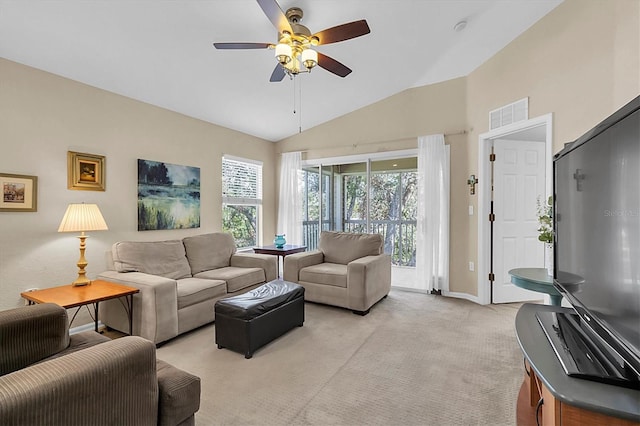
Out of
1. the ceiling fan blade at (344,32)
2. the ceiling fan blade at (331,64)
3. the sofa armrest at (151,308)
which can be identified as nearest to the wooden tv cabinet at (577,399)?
the ceiling fan blade at (344,32)

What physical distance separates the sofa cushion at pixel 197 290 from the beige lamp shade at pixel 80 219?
913mm

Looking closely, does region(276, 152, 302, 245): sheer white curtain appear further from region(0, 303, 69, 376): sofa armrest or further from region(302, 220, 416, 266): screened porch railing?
region(0, 303, 69, 376): sofa armrest

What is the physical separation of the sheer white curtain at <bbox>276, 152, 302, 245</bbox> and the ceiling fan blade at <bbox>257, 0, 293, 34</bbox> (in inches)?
128

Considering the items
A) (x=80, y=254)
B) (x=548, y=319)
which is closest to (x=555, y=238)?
(x=548, y=319)

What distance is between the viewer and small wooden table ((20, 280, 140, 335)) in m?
2.30

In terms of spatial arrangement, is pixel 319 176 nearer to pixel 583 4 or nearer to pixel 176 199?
pixel 176 199

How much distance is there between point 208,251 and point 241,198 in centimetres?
131

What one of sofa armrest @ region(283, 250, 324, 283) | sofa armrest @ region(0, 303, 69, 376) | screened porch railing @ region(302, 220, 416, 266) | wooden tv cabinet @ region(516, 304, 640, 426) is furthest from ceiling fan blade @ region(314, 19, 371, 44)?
screened porch railing @ region(302, 220, 416, 266)

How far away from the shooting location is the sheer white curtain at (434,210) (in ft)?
13.9

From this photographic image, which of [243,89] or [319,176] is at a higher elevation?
[243,89]

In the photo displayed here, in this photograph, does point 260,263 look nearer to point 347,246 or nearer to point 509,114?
point 347,246

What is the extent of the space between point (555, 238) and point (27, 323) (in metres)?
2.85

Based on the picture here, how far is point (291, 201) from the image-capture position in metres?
5.38

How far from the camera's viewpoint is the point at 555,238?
177 cm
